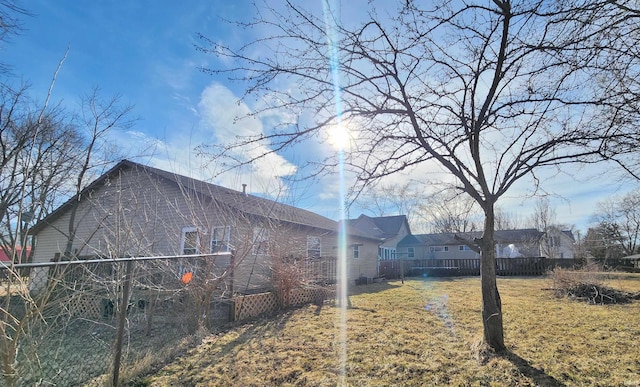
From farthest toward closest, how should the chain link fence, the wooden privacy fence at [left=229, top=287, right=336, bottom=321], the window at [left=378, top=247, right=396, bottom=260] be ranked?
the window at [left=378, top=247, right=396, bottom=260] → the wooden privacy fence at [left=229, top=287, right=336, bottom=321] → the chain link fence

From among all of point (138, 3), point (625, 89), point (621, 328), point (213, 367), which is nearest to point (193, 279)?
point (213, 367)

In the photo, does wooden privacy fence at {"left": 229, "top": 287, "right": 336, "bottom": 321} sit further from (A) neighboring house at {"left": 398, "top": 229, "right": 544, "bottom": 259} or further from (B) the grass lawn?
(A) neighboring house at {"left": 398, "top": 229, "right": 544, "bottom": 259}

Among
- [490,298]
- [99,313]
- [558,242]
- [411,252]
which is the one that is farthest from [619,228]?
[99,313]

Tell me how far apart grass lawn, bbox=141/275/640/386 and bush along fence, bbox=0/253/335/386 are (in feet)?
1.91

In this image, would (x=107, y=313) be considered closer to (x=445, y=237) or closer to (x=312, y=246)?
(x=312, y=246)

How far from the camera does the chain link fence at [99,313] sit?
2.56 m

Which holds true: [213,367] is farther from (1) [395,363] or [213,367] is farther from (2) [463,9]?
(2) [463,9]

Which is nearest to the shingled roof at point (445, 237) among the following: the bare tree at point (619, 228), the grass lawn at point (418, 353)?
the bare tree at point (619, 228)

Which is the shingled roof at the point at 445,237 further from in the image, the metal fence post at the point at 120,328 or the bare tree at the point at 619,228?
the metal fence post at the point at 120,328

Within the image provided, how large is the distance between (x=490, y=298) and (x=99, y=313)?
7.84 meters

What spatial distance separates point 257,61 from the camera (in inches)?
152

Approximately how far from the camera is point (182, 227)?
37.3 feet

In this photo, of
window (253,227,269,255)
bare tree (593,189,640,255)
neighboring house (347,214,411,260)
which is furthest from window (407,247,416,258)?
window (253,227,269,255)

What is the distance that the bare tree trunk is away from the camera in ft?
14.4
